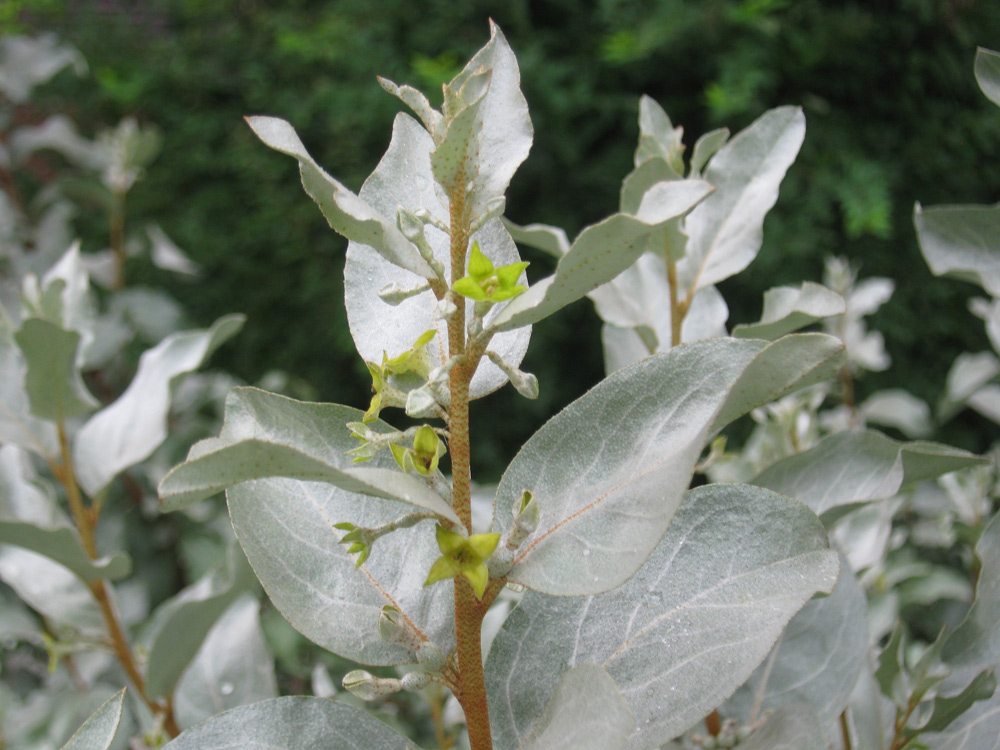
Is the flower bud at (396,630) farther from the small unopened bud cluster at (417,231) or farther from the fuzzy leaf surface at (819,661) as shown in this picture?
the fuzzy leaf surface at (819,661)

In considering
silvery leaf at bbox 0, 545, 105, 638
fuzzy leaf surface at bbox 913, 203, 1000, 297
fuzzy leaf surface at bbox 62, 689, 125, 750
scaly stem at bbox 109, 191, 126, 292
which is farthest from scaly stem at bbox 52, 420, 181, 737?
scaly stem at bbox 109, 191, 126, 292

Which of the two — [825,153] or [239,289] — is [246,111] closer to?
[239,289]

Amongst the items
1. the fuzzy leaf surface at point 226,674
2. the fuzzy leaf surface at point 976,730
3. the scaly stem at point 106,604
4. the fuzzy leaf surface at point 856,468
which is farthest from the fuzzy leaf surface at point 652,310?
the scaly stem at point 106,604

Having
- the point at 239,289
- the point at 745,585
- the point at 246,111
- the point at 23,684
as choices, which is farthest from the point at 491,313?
the point at 246,111

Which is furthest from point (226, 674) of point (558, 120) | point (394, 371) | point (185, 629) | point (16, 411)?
point (558, 120)

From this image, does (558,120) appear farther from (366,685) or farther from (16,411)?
(366,685)

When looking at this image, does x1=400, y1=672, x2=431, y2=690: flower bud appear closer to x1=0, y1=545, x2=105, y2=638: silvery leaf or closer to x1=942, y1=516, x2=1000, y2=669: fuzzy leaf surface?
x1=942, y1=516, x2=1000, y2=669: fuzzy leaf surface
